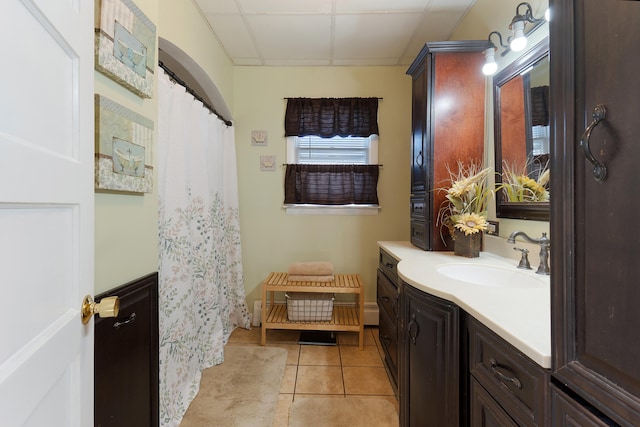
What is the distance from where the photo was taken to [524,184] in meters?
1.44

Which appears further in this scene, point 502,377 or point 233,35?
point 233,35

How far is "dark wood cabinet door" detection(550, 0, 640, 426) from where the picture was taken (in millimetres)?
424

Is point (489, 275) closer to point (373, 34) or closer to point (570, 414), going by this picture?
point (570, 414)

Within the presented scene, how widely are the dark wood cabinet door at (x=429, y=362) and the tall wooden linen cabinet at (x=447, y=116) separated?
2.43 feet

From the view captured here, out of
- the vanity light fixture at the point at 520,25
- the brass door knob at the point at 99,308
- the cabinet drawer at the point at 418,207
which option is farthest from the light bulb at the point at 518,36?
the brass door knob at the point at 99,308

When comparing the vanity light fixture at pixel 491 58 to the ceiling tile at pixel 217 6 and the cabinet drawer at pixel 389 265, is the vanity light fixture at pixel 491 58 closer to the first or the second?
the cabinet drawer at pixel 389 265

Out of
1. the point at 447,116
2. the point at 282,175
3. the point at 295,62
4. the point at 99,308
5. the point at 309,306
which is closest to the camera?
the point at 99,308

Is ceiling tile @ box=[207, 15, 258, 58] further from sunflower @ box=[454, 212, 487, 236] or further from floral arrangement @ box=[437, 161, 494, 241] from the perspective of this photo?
sunflower @ box=[454, 212, 487, 236]

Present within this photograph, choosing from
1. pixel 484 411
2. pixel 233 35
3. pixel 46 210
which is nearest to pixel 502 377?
pixel 484 411

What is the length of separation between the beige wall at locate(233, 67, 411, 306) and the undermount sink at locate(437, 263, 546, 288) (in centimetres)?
122

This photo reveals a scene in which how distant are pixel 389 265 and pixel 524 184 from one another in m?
0.90

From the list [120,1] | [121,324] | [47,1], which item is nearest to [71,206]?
[47,1]

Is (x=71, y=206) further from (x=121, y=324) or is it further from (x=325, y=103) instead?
(x=325, y=103)

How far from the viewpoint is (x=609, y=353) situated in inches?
18.0
